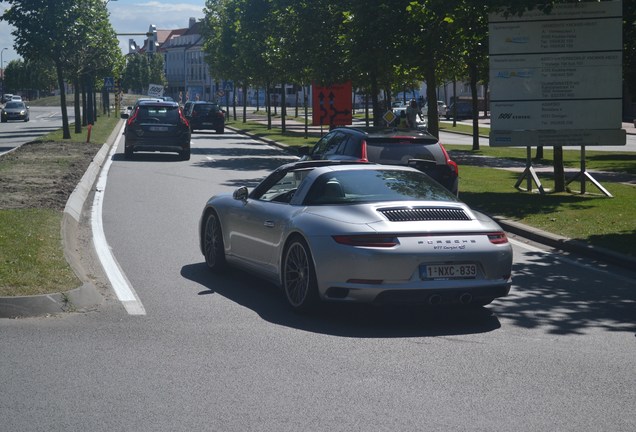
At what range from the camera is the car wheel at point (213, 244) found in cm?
1145

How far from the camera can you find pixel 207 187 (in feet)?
76.3

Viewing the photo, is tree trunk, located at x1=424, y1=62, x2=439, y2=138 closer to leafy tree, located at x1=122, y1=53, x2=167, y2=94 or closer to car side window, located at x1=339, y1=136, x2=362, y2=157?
car side window, located at x1=339, y1=136, x2=362, y2=157

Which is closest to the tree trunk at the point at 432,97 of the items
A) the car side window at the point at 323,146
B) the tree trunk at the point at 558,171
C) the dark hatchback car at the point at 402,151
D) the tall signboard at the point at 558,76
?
the tree trunk at the point at 558,171

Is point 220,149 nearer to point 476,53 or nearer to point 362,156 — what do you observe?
point 476,53

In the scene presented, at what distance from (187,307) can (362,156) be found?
7516 millimetres

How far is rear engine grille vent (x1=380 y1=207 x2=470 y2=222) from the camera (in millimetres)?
9062

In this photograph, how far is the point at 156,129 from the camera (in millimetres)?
32438

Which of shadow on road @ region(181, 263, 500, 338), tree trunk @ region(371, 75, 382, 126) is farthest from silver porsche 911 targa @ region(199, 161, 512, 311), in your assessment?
tree trunk @ region(371, 75, 382, 126)

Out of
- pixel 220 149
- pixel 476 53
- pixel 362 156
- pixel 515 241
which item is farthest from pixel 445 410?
pixel 220 149

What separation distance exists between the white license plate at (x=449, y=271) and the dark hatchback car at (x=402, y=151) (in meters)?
7.64

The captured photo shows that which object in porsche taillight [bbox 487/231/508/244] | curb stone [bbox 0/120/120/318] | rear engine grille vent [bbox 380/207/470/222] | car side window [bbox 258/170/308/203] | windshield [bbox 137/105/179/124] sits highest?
windshield [bbox 137/105/179/124]

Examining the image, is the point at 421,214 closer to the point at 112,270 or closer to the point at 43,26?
the point at 112,270

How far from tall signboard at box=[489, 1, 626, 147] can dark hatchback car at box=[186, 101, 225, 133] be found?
3620 cm

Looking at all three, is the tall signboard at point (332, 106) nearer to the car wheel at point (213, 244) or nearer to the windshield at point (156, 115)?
the windshield at point (156, 115)
